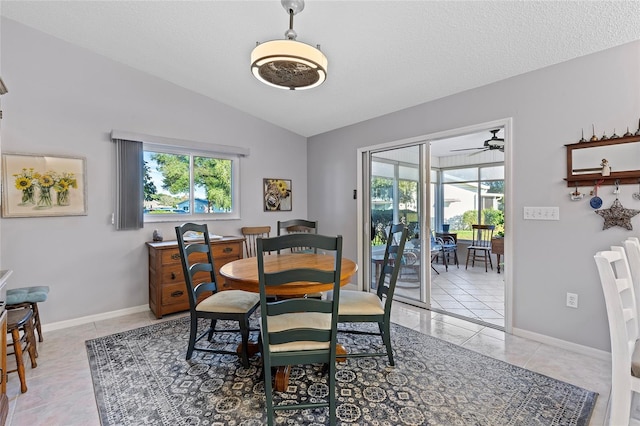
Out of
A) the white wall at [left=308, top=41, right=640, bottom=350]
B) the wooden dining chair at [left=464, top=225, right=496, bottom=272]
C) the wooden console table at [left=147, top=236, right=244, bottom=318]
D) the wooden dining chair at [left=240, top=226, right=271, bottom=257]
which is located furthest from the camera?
the wooden dining chair at [left=464, top=225, right=496, bottom=272]

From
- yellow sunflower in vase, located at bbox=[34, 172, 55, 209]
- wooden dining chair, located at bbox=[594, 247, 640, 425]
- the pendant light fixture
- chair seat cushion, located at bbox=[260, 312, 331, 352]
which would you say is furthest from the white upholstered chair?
yellow sunflower in vase, located at bbox=[34, 172, 55, 209]

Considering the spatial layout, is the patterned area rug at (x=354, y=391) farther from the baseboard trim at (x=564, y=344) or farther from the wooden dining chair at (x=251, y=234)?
the wooden dining chair at (x=251, y=234)

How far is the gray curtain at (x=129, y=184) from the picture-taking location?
324cm

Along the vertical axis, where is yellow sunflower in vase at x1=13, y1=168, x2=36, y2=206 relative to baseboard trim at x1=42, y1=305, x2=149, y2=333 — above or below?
above

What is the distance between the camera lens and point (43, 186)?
113 inches

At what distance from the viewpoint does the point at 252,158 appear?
172 inches

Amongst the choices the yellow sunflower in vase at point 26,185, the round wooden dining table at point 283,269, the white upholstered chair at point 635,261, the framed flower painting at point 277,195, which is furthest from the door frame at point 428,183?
the yellow sunflower in vase at point 26,185

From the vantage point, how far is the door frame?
2773 millimetres

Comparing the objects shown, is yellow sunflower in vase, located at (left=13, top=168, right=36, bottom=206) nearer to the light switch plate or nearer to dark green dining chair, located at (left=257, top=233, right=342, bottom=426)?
dark green dining chair, located at (left=257, top=233, right=342, bottom=426)

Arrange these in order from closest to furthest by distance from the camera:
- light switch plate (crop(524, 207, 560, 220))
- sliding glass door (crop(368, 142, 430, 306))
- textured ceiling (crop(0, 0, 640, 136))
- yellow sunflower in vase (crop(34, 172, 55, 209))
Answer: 1. textured ceiling (crop(0, 0, 640, 136))
2. light switch plate (crop(524, 207, 560, 220))
3. yellow sunflower in vase (crop(34, 172, 55, 209))
4. sliding glass door (crop(368, 142, 430, 306))

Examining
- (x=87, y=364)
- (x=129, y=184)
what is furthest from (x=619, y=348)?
(x=129, y=184)

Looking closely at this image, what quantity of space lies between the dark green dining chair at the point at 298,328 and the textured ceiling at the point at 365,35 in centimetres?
186

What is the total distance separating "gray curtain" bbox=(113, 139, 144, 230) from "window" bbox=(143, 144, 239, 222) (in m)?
0.18

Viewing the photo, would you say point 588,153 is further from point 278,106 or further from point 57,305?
point 57,305
